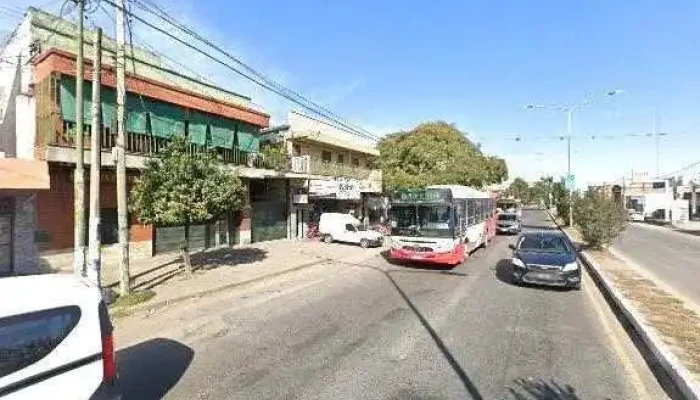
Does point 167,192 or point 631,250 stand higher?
point 167,192

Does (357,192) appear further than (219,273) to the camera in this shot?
Yes

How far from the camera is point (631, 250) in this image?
2342cm

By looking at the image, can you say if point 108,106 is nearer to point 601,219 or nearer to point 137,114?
point 137,114

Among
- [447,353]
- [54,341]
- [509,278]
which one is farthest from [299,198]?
[54,341]

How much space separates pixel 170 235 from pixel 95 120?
9.57 metres

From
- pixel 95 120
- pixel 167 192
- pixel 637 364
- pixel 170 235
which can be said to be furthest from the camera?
pixel 170 235

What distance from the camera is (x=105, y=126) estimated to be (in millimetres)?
16078

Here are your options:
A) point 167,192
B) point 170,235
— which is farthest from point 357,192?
point 167,192

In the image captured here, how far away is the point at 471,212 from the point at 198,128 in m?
12.1

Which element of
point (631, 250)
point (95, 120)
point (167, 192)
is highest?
point (95, 120)

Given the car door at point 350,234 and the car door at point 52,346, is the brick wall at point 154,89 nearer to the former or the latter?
the car door at point 350,234

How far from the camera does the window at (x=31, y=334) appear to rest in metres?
3.67

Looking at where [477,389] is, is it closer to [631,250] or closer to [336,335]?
[336,335]

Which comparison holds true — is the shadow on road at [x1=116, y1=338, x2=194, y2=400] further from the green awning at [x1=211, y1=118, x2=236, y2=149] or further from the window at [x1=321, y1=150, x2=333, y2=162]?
the window at [x1=321, y1=150, x2=333, y2=162]
